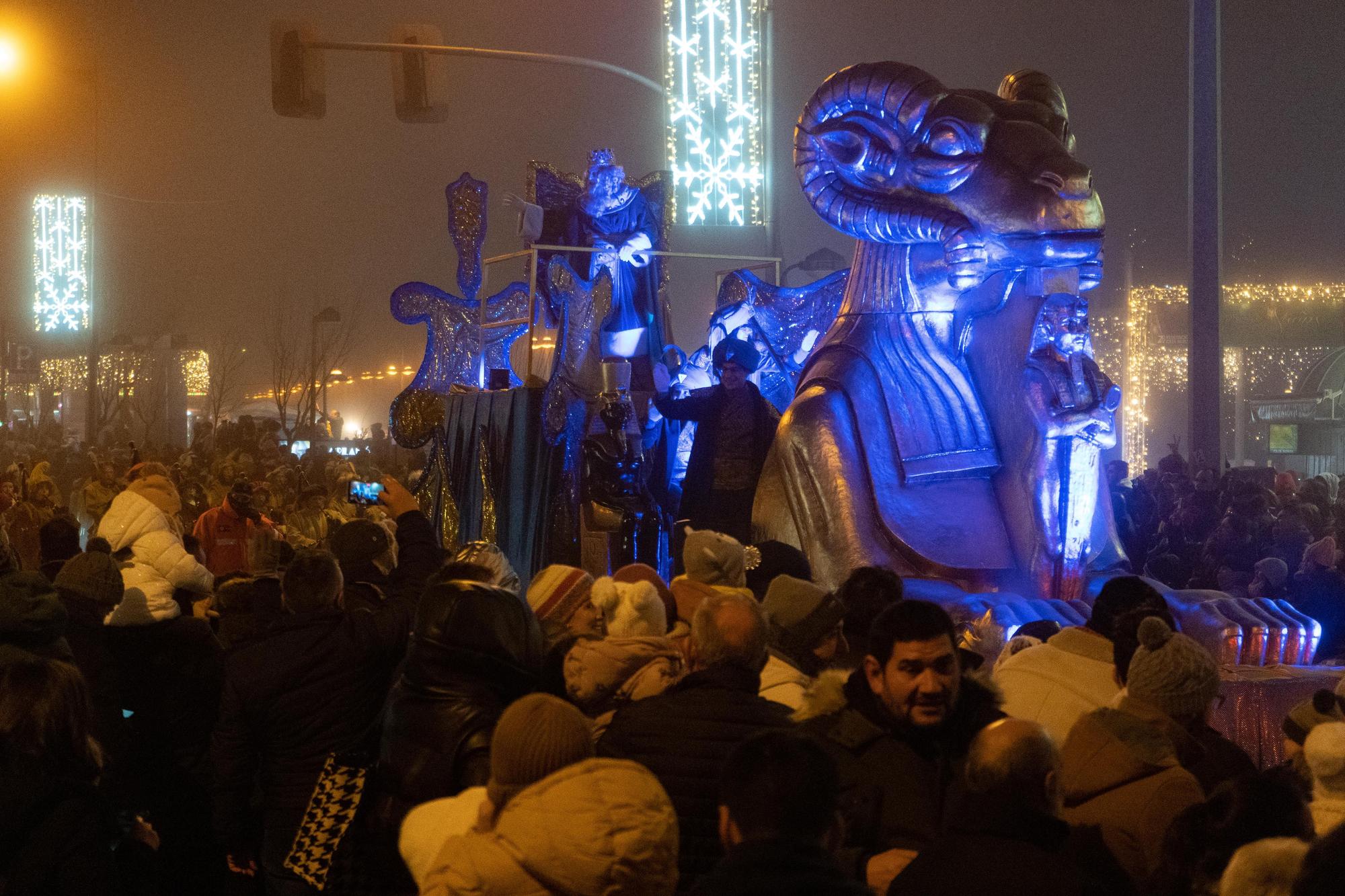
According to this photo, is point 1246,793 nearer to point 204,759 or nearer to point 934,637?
point 934,637

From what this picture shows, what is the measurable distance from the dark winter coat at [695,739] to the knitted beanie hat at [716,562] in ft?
4.79

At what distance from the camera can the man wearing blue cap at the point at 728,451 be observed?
9336mm

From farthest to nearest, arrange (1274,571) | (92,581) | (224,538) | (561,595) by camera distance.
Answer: (224,538)
(1274,571)
(92,581)
(561,595)

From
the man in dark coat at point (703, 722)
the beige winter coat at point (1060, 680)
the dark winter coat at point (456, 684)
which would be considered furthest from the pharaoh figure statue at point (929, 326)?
the man in dark coat at point (703, 722)

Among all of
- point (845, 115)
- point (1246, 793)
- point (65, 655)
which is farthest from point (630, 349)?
point (1246, 793)

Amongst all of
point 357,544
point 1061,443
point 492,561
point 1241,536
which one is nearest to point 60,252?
point 1241,536

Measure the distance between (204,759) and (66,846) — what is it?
236cm

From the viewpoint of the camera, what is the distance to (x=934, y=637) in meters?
3.35

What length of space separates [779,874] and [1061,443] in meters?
5.45

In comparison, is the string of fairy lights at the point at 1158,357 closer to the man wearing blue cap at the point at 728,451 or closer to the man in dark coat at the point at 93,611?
the man wearing blue cap at the point at 728,451

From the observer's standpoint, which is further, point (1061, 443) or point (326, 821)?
point (1061, 443)

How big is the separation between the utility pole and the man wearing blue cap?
642cm

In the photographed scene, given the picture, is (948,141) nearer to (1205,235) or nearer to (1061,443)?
(1061,443)

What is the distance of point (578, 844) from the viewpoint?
2.62 metres
